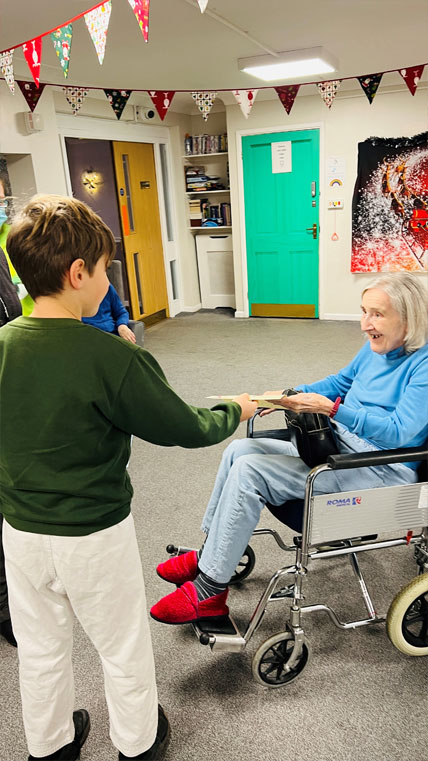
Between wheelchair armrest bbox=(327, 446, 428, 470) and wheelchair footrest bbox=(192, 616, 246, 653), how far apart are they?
59cm

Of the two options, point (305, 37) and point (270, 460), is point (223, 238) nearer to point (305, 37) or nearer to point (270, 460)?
point (305, 37)

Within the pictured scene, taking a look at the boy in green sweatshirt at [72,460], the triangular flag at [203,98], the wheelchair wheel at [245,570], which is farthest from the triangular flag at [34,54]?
the wheelchair wheel at [245,570]

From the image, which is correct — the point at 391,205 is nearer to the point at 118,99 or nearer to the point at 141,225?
the point at 141,225

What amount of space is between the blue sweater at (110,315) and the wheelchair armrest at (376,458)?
203 cm

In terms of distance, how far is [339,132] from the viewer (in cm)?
579

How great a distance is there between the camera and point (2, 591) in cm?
195

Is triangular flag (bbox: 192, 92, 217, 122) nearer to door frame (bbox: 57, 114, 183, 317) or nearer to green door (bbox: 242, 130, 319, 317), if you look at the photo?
door frame (bbox: 57, 114, 183, 317)

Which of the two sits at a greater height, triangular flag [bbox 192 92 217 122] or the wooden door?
triangular flag [bbox 192 92 217 122]

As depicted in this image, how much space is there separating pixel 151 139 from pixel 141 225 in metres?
0.92

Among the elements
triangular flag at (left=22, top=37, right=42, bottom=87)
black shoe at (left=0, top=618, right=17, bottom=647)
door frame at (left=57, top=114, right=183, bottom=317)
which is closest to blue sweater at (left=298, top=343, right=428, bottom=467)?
black shoe at (left=0, top=618, right=17, bottom=647)

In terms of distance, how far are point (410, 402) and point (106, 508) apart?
93 cm

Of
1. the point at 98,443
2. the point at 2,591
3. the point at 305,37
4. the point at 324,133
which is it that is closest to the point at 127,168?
the point at 324,133

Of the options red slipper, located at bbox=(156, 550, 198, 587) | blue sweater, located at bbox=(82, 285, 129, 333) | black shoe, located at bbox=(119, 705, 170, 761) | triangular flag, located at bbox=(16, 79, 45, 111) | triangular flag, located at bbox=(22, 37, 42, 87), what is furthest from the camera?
triangular flag, located at bbox=(16, 79, 45, 111)

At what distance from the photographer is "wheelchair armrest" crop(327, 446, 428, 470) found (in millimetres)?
1507
